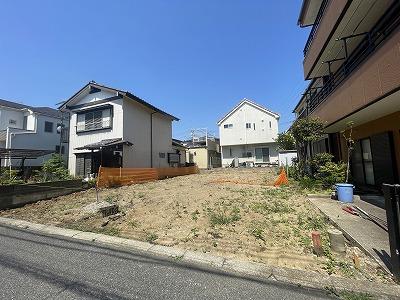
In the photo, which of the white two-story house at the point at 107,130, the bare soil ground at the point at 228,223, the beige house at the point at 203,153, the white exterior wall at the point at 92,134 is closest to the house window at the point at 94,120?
the white two-story house at the point at 107,130

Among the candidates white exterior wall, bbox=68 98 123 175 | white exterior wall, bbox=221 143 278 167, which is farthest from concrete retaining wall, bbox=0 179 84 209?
white exterior wall, bbox=221 143 278 167

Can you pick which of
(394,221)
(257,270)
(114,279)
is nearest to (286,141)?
(394,221)

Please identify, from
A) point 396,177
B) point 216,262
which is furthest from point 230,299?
point 396,177

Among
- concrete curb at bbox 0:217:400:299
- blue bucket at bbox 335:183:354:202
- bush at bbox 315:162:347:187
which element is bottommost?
concrete curb at bbox 0:217:400:299

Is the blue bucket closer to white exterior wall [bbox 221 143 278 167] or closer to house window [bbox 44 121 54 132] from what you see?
white exterior wall [bbox 221 143 278 167]

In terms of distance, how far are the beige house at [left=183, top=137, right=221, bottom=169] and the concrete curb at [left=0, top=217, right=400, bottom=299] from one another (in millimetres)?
29598

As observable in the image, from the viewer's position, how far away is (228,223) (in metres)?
5.89

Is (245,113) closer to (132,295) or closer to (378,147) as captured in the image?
(378,147)

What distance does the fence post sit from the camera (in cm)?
333

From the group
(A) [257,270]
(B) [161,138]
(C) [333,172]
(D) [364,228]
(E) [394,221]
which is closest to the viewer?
(E) [394,221]

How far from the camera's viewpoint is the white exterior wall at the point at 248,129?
3188cm

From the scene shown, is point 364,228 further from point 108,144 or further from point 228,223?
point 108,144

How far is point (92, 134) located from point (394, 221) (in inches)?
716

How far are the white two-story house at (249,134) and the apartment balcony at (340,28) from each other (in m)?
19.3
